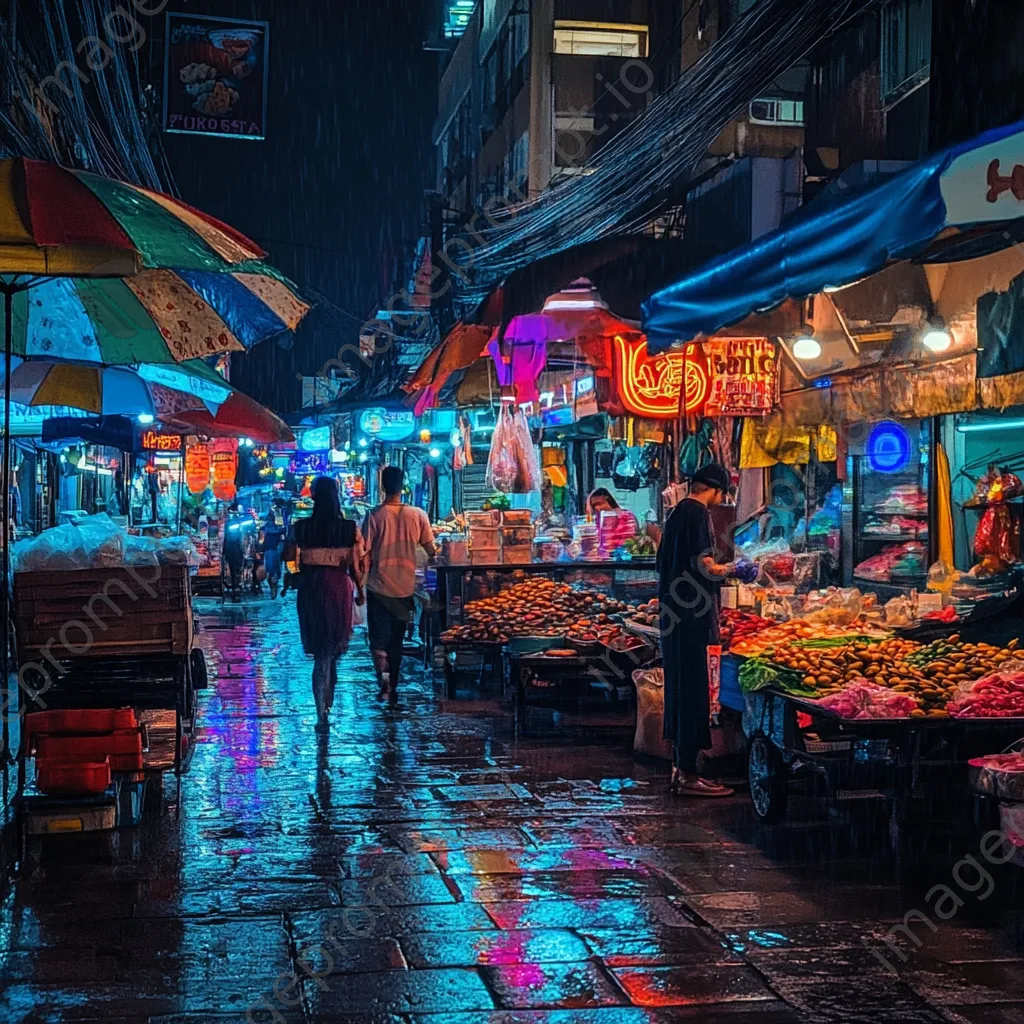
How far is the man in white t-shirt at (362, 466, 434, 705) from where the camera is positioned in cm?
1327

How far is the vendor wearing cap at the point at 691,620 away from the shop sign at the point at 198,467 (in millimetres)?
28420

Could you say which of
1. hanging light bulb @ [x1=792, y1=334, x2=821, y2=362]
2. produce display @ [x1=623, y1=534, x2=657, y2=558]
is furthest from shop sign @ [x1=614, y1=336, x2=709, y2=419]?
produce display @ [x1=623, y1=534, x2=657, y2=558]

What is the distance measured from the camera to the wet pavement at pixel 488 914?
16.0 ft

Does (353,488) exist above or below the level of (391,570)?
above

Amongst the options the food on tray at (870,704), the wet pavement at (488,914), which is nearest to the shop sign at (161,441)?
the wet pavement at (488,914)

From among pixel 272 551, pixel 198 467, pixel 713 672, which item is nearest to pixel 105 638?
pixel 713 672

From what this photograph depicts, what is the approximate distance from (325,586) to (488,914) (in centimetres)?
568

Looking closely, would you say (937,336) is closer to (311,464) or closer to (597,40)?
(597,40)

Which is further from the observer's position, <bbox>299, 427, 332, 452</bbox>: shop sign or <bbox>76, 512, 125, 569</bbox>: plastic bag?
<bbox>299, 427, 332, 452</bbox>: shop sign

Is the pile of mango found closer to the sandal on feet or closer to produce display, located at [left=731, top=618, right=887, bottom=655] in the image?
produce display, located at [left=731, top=618, right=887, bottom=655]

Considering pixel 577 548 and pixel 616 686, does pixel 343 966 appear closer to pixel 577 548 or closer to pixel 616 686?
pixel 616 686

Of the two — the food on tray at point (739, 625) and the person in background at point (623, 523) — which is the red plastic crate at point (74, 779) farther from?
the person in background at point (623, 523)

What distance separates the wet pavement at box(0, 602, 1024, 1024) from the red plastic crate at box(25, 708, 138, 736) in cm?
68

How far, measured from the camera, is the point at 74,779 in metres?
7.66
